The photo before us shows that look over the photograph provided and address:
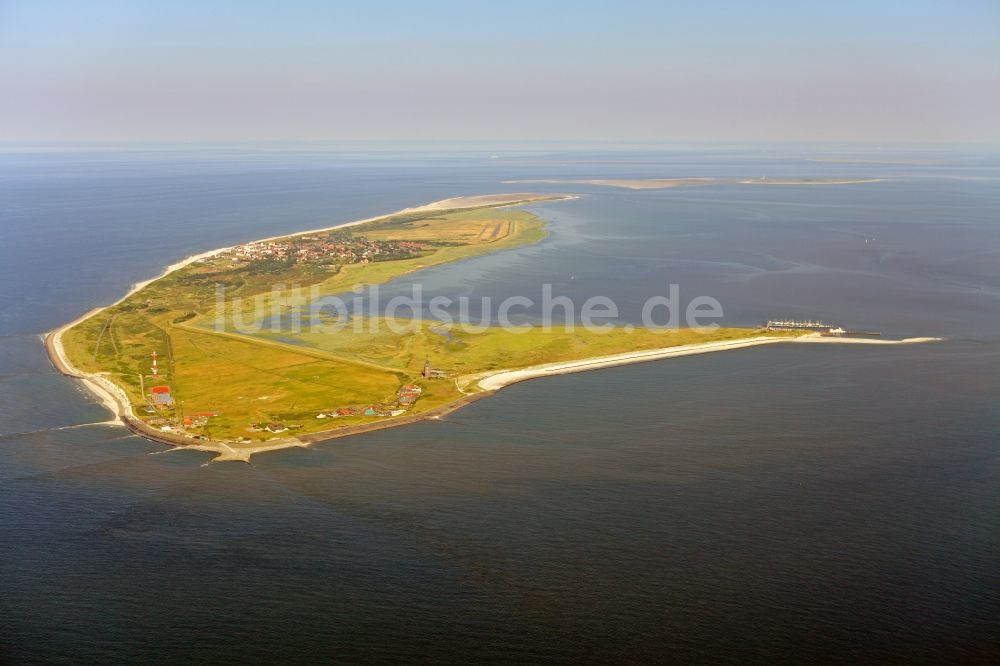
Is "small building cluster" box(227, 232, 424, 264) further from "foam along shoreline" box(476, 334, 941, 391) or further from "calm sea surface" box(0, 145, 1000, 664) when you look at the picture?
"foam along shoreline" box(476, 334, 941, 391)

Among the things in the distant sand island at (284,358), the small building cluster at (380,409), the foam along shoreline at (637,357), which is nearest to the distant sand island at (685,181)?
the distant sand island at (284,358)

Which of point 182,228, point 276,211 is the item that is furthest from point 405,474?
point 276,211

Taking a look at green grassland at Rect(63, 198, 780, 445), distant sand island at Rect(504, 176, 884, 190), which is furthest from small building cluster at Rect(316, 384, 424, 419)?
distant sand island at Rect(504, 176, 884, 190)

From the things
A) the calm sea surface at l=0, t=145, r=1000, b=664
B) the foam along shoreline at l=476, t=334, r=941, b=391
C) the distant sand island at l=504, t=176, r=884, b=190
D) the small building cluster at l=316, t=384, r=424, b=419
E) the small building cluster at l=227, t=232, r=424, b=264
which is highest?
the distant sand island at l=504, t=176, r=884, b=190

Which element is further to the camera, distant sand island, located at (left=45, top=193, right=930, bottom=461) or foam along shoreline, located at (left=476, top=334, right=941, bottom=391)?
foam along shoreline, located at (left=476, top=334, right=941, bottom=391)

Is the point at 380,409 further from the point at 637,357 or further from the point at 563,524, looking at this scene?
the point at 637,357

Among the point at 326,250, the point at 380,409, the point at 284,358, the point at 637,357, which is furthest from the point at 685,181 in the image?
the point at 380,409
